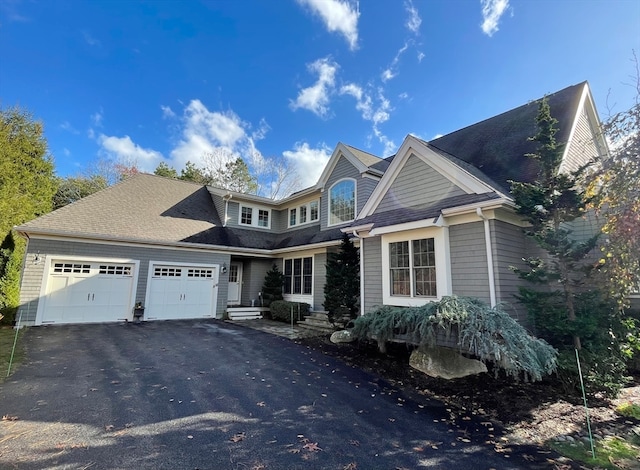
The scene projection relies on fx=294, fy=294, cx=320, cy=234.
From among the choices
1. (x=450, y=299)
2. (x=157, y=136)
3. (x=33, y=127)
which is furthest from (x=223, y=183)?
(x=450, y=299)

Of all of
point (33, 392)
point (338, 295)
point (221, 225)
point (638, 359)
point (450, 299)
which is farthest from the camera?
point (221, 225)

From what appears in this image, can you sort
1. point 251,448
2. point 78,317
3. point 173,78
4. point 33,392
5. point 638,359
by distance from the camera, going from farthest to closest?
point 173,78 → point 78,317 → point 638,359 → point 33,392 → point 251,448

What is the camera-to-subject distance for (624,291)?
5039mm

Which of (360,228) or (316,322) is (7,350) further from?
(360,228)

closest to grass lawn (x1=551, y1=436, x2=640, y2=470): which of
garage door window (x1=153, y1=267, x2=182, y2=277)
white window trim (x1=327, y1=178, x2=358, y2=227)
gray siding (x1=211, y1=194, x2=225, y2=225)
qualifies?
white window trim (x1=327, y1=178, x2=358, y2=227)

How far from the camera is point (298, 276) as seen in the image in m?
14.3

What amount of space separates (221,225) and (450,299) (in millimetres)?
13074

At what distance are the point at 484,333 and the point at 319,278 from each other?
856cm

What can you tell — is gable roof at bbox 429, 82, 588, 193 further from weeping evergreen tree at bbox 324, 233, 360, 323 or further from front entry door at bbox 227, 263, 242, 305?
front entry door at bbox 227, 263, 242, 305

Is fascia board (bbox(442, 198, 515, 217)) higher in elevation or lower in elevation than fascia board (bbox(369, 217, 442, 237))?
higher

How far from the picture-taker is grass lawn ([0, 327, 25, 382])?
19.1 ft

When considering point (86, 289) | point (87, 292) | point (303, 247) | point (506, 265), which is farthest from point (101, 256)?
point (506, 265)

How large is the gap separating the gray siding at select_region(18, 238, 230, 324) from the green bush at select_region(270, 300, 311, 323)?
2.57m

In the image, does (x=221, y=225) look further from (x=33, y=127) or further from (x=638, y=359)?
(x=638, y=359)
